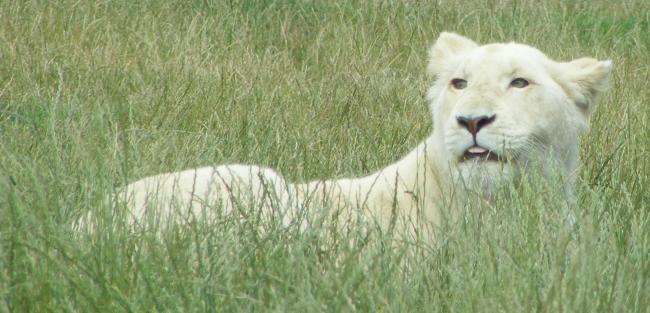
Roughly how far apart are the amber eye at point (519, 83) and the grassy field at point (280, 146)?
1.21 ft

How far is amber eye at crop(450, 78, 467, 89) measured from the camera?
3.97 m

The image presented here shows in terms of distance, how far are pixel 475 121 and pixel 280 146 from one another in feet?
3.98

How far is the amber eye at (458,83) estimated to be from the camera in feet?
13.0

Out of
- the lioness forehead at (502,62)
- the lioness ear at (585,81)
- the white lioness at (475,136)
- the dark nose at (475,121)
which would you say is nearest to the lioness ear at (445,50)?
the white lioness at (475,136)

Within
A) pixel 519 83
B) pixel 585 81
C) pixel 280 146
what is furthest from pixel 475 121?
pixel 280 146

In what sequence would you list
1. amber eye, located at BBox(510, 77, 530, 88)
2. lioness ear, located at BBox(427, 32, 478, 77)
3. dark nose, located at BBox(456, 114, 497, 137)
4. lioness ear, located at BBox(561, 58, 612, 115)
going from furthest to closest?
1. lioness ear, located at BBox(427, 32, 478, 77)
2. lioness ear, located at BBox(561, 58, 612, 115)
3. amber eye, located at BBox(510, 77, 530, 88)
4. dark nose, located at BBox(456, 114, 497, 137)

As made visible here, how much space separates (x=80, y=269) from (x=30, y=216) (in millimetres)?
144

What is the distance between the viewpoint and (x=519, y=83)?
3.90 metres

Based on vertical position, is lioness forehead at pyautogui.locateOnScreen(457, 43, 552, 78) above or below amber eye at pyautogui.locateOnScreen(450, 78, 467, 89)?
above

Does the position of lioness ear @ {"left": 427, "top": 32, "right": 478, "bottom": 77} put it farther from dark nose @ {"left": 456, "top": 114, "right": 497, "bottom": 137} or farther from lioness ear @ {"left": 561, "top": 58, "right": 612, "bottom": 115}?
dark nose @ {"left": 456, "top": 114, "right": 497, "bottom": 137}

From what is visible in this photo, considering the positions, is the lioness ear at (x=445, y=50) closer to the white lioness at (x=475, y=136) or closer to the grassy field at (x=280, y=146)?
the white lioness at (x=475, y=136)

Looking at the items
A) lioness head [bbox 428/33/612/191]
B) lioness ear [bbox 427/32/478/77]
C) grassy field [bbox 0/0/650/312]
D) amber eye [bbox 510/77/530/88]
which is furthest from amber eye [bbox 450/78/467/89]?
grassy field [bbox 0/0/650/312]

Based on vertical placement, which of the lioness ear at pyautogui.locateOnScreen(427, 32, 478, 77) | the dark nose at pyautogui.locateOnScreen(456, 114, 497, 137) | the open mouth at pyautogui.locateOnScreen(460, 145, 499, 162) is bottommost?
the open mouth at pyautogui.locateOnScreen(460, 145, 499, 162)

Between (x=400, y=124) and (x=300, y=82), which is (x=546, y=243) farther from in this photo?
(x=300, y=82)
